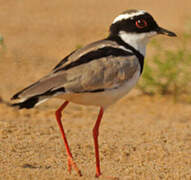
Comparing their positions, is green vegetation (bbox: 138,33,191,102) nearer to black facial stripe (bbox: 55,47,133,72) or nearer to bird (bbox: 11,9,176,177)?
bird (bbox: 11,9,176,177)

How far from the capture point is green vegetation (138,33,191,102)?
821 cm

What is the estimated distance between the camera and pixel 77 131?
19.9ft

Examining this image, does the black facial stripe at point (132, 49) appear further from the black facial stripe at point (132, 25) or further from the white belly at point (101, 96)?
the white belly at point (101, 96)

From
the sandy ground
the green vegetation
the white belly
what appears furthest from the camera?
the green vegetation

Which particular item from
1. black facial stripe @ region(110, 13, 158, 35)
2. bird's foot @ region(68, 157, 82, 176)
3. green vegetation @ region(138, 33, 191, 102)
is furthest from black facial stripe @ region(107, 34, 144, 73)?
green vegetation @ region(138, 33, 191, 102)

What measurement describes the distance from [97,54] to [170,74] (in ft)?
13.9

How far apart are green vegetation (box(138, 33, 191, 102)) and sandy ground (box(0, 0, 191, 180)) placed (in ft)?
0.67

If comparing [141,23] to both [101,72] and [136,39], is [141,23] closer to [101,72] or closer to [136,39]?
[136,39]

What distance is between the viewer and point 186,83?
839 centimetres

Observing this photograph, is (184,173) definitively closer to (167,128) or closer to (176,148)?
(176,148)

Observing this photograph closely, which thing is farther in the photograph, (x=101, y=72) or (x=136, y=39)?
(x=136, y=39)

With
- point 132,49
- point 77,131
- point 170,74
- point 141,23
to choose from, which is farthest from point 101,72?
point 170,74

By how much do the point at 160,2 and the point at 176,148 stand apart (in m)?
11.9

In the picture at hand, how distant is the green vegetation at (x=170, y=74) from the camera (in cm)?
821
